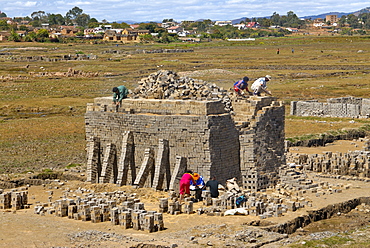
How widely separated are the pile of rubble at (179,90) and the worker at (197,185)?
2891mm

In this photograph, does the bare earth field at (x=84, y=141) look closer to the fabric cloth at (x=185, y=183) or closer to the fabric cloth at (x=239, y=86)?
the fabric cloth at (x=185, y=183)

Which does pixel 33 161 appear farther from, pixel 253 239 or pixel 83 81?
pixel 83 81

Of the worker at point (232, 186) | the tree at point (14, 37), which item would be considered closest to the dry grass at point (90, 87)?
the worker at point (232, 186)

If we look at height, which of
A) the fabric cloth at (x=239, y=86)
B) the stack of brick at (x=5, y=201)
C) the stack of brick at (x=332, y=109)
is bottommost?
the stack of brick at (x=5, y=201)

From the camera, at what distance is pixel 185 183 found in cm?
2431

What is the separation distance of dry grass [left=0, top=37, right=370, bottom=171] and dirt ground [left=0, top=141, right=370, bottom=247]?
1000 cm

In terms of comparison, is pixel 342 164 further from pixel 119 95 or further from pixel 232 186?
pixel 119 95

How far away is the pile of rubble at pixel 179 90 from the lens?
26.5 m

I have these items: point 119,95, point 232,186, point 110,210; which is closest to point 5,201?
point 110,210

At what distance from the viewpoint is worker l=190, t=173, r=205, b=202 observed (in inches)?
961

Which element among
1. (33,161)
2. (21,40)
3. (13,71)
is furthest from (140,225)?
(21,40)

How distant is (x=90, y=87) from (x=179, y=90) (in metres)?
47.6

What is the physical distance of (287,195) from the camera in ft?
84.3

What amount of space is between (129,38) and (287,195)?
174m
